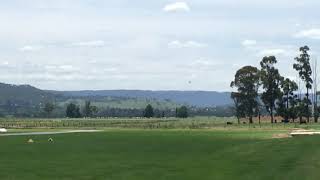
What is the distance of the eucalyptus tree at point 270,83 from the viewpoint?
16762 cm

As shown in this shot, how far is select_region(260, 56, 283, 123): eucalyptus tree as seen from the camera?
168 meters

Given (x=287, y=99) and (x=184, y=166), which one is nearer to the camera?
(x=184, y=166)

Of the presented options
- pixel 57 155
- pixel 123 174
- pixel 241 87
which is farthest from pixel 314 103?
pixel 123 174

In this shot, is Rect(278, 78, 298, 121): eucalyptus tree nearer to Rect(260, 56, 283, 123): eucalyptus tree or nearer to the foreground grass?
Rect(260, 56, 283, 123): eucalyptus tree

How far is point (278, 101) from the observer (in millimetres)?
167500

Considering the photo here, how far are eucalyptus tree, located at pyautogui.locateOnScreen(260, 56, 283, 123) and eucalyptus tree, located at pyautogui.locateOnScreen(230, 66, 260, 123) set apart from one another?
92.9 inches

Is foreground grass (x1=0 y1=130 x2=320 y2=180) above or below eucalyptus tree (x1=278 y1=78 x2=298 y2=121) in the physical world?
below

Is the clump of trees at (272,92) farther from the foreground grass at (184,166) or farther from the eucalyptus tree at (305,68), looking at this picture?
the foreground grass at (184,166)

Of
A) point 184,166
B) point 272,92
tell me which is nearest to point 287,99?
point 272,92

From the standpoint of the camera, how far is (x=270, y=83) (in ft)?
555

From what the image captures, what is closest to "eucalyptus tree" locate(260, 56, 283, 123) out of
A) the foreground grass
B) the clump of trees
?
the clump of trees

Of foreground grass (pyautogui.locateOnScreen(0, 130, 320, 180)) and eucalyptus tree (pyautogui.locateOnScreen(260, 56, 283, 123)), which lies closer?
foreground grass (pyautogui.locateOnScreen(0, 130, 320, 180))

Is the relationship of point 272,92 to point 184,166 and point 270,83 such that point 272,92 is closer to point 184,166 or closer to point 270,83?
point 270,83

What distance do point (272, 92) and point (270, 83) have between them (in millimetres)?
2526
